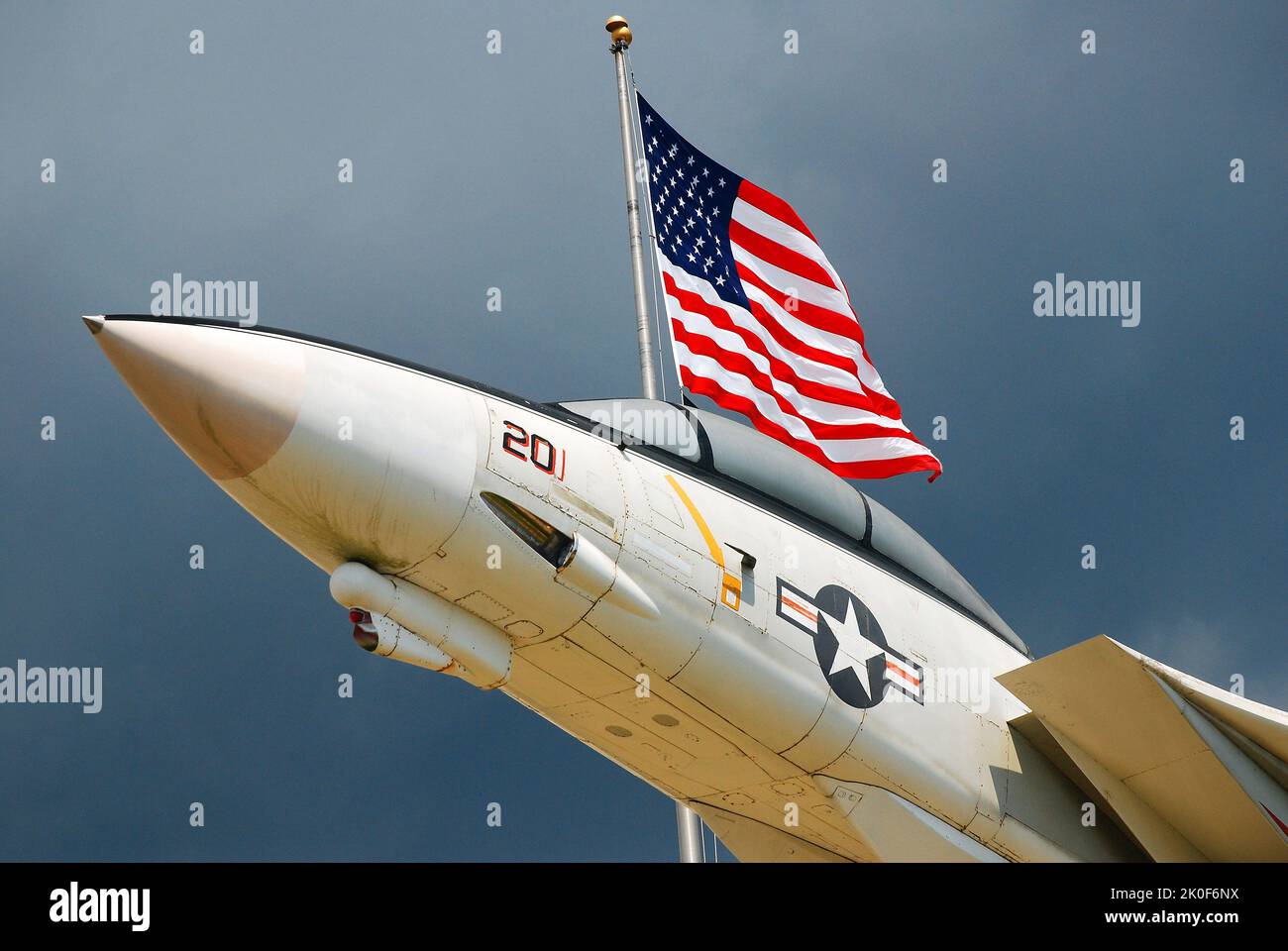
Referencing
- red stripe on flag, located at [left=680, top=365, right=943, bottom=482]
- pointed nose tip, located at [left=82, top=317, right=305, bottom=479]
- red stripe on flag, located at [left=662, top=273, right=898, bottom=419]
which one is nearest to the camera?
pointed nose tip, located at [left=82, top=317, right=305, bottom=479]

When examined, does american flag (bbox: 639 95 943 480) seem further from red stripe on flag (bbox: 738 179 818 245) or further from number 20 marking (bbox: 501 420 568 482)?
number 20 marking (bbox: 501 420 568 482)

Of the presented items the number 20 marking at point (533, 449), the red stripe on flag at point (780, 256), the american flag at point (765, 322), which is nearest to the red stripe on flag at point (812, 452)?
the american flag at point (765, 322)

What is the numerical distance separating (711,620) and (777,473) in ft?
5.72

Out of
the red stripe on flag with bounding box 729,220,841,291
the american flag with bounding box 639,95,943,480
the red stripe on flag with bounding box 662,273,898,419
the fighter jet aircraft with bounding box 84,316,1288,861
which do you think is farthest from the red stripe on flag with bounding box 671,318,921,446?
the red stripe on flag with bounding box 729,220,841,291

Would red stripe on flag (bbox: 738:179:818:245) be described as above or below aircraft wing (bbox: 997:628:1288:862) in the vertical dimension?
above

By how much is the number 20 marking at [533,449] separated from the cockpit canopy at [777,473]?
30.7 inches

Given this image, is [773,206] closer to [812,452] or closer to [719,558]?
[812,452]

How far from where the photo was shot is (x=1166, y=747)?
40.7ft

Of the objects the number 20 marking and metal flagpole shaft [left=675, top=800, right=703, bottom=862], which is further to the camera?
metal flagpole shaft [left=675, top=800, right=703, bottom=862]

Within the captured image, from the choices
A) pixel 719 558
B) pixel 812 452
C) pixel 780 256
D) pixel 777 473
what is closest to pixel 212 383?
pixel 719 558

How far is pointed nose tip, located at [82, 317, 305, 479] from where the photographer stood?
9.16m

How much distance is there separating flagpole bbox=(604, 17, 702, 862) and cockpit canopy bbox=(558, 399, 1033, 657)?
11.6 feet

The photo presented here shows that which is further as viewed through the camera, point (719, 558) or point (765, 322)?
point (765, 322)
